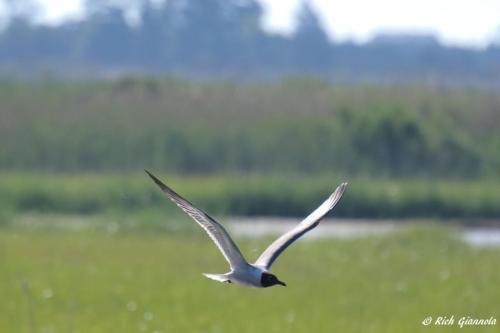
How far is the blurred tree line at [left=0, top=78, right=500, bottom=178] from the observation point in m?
26.8

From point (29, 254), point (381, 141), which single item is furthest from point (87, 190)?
point (29, 254)

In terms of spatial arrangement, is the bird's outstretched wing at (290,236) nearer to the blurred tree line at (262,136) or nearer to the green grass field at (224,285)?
the green grass field at (224,285)

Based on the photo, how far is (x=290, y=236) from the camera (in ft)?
16.9

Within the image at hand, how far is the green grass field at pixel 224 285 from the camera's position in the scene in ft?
36.9

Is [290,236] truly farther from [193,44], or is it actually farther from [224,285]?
[193,44]

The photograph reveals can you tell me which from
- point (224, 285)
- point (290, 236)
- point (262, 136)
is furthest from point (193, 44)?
point (290, 236)

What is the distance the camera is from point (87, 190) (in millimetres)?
24125

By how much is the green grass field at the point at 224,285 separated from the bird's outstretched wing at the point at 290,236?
151 inches

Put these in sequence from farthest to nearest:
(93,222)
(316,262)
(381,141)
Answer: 1. (381,141)
2. (93,222)
3. (316,262)

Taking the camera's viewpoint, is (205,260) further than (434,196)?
No

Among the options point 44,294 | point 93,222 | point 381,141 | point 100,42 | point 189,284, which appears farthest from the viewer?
point 100,42

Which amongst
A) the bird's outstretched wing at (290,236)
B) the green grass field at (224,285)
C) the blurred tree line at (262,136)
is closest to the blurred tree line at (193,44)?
the blurred tree line at (262,136)

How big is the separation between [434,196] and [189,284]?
12045mm

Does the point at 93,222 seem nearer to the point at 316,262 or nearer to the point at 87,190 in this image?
the point at 87,190
